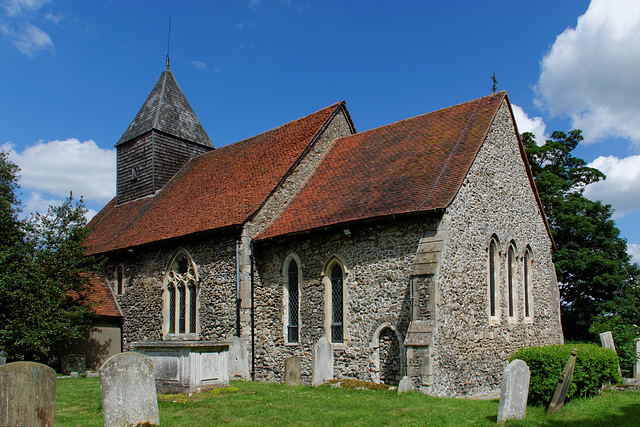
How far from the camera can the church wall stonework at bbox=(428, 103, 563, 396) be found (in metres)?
12.6

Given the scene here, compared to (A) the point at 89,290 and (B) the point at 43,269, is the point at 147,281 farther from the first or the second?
(B) the point at 43,269

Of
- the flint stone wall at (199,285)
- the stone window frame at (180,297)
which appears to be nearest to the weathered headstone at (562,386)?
the flint stone wall at (199,285)

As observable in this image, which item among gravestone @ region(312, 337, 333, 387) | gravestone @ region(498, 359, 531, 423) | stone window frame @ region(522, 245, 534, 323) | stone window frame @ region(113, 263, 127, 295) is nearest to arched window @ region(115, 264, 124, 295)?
stone window frame @ region(113, 263, 127, 295)

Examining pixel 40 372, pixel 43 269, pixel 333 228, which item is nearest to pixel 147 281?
pixel 43 269

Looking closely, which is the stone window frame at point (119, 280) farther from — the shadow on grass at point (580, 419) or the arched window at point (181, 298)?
the shadow on grass at point (580, 419)

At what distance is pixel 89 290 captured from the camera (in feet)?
60.7

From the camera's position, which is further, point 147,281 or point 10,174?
point 10,174

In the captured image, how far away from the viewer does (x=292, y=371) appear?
13.9 meters

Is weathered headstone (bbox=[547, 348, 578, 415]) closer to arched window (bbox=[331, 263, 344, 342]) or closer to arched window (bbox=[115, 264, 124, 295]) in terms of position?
arched window (bbox=[331, 263, 344, 342])

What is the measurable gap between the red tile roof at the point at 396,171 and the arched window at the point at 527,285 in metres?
4.61

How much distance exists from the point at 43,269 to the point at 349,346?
33.8ft

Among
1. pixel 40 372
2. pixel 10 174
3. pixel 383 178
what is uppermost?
pixel 10 174

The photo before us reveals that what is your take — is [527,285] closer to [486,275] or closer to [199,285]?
[486,275]

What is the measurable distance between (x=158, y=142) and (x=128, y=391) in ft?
58.5
